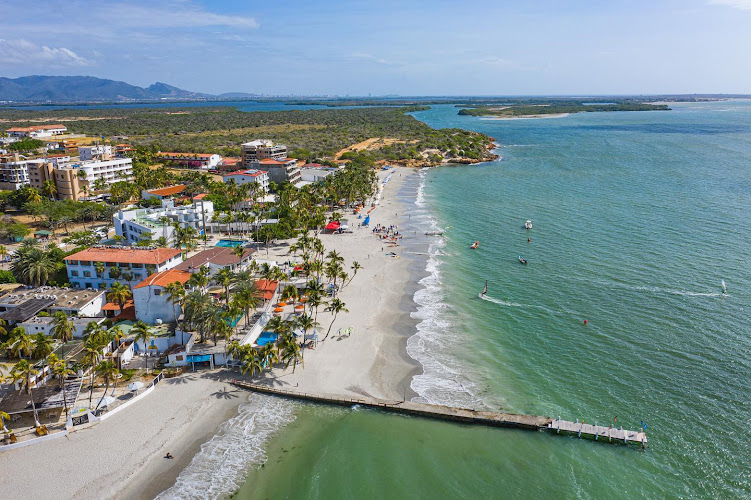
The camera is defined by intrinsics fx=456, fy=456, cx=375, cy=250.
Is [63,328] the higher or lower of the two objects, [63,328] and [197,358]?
the higher

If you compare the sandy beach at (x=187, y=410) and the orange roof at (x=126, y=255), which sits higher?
the orange roof at (x=126, y=255)

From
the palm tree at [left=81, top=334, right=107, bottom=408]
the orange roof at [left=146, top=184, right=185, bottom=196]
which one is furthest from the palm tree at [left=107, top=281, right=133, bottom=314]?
the orange roof at [left=146, top=184, right=185, bottom=196]

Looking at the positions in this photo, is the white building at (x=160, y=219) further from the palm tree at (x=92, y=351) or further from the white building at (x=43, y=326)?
the palm tree at (x=92, y=351)

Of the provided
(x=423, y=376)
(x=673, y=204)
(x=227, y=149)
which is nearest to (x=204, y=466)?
(x=423, y=376)

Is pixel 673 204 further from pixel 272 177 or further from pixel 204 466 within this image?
pixel 204 466

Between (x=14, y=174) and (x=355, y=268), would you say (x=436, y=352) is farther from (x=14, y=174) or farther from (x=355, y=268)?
(x=14, y=174)

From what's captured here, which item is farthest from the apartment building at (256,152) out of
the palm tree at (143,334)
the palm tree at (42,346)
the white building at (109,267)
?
the palm tree at (42,346)

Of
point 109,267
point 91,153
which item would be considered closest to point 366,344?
point 109,267
